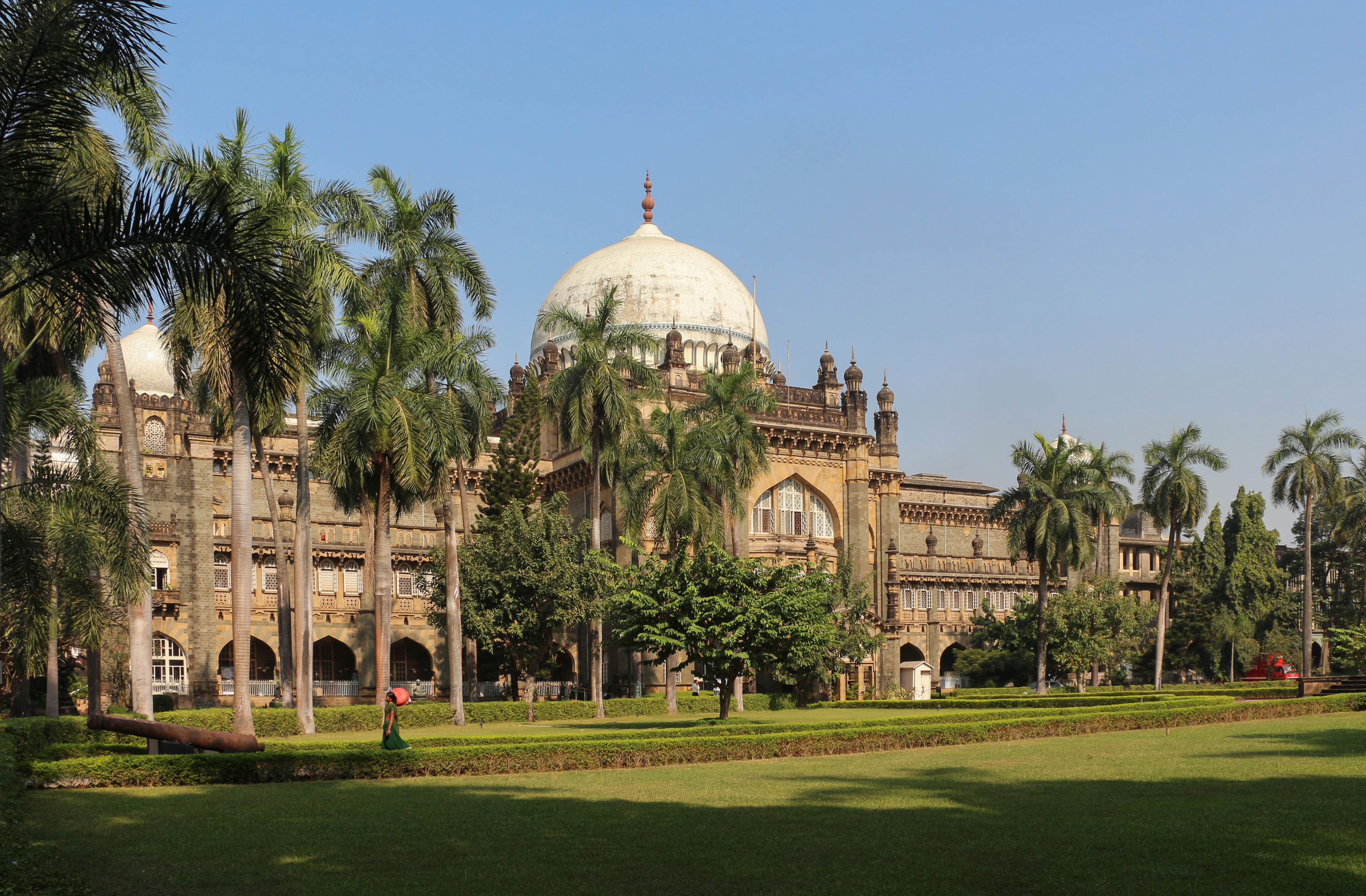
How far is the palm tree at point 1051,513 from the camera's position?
47.4 m

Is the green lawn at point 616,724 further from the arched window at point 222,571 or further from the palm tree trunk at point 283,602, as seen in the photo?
the arched window at point 222,571

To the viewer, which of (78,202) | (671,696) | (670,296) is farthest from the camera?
(670,296)

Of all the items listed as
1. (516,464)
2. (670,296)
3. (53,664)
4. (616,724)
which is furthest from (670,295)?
(53,664)

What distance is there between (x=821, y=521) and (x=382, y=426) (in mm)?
26553

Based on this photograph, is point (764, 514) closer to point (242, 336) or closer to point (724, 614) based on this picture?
point (724, 614)

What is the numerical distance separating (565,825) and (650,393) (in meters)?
26.2

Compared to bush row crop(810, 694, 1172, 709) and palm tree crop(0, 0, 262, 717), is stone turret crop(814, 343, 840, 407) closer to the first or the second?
bush row crop(810, 694, 1172, 709)

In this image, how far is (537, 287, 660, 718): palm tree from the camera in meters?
36.6

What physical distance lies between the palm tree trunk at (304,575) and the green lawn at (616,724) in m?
0.72

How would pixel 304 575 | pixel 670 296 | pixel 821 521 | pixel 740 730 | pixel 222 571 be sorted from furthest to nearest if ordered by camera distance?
pixel 670 296
pixel 821 521
pixel 222 571
pixel 304 575
pixel 740 730

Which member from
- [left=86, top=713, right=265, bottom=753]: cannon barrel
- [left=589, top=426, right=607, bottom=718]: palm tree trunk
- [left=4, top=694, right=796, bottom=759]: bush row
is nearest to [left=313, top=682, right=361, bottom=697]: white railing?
[left=4, top=694, right=796, bottom=759]: bush row

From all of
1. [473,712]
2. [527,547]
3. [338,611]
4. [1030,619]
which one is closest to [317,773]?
[473,712]

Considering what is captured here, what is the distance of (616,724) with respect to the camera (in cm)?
3412

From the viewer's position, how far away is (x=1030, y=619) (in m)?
52.1
